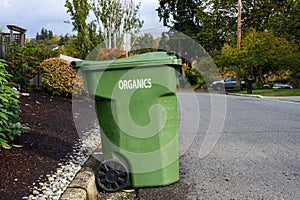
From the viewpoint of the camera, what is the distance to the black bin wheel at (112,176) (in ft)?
8.09

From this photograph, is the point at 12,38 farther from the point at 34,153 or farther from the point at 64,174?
the point at 64,174

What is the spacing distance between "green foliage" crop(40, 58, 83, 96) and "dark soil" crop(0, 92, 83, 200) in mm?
2752

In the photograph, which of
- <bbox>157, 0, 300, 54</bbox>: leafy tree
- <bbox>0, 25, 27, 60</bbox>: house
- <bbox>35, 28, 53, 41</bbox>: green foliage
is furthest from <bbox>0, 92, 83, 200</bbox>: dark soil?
<bbox>35, 28, 53, 41</bbox>: green foliage

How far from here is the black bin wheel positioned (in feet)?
8.09

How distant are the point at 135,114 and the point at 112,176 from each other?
52 cm

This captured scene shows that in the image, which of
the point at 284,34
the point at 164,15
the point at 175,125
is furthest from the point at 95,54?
the point at 164,15

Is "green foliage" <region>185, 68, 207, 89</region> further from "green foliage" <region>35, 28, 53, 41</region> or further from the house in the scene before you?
"green foliage" <region>35, 28, 53, 41</region>

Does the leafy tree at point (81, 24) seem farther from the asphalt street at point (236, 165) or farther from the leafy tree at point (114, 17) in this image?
the asphalt street at point (236, 165)

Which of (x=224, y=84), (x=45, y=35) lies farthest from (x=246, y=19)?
(x=45, y=35)

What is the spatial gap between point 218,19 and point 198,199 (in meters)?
29.6

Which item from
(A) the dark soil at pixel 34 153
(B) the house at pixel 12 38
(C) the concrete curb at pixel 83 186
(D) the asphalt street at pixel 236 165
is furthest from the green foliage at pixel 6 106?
(B) the house at pixel 12 38

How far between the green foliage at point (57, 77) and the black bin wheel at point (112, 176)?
5.20 meters

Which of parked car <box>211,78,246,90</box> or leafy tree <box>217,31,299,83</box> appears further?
parked car <box>211,78,246,90</box>

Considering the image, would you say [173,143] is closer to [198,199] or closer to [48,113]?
[198,199]
